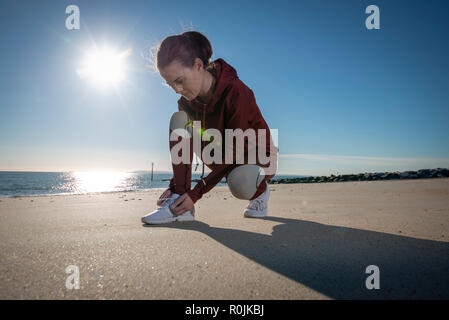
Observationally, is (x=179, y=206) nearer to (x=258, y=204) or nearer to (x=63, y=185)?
(x=258, y=204)

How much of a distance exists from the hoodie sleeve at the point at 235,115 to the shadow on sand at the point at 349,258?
41 centimetres

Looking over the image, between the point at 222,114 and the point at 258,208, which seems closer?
the point at 222,114

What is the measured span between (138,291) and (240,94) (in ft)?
5.11

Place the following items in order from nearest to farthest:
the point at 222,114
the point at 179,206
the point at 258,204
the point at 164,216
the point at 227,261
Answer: the point at 227,261 → the point at 179,206 → the point at 164,216 → the point at 222,114 → the point at 258,204

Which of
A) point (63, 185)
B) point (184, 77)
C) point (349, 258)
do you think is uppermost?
point (184, 77)

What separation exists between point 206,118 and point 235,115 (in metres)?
0.32

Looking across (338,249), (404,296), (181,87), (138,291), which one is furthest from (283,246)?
(181,87)

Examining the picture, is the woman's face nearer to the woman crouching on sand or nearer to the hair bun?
the woman crouching on sand

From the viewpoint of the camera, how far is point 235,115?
195 cm

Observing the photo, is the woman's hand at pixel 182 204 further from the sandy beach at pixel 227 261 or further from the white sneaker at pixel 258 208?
the white sneaker at pixel 258 208

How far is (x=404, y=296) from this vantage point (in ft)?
2.30

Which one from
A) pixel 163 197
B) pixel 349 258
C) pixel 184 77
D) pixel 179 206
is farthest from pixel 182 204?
pixel 349 258

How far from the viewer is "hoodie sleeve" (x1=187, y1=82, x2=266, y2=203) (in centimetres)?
187
